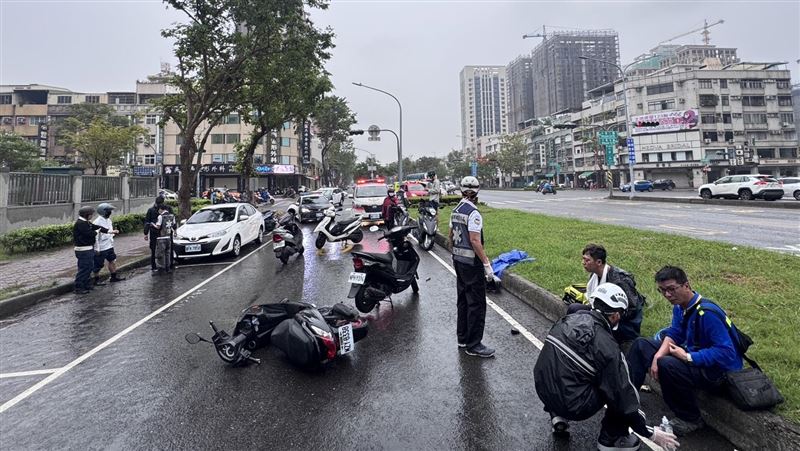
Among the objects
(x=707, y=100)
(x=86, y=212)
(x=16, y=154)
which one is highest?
(x=707, y=100)

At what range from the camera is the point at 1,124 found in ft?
198

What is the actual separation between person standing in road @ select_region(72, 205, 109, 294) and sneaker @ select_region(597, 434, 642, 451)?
8365 millimetres

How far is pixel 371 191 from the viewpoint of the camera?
59.9 ft

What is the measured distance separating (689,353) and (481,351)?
6.00 feet

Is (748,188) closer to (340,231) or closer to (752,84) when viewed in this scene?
(340,231)

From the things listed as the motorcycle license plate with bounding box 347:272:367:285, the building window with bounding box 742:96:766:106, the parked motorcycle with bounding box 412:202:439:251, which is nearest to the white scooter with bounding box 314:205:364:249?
the parked motorcycle with bounding box 412:202:439:251

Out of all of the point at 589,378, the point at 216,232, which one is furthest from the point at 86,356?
the point at 216,232

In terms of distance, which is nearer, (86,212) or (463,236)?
(463,236)

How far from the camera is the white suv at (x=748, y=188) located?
21297 mm

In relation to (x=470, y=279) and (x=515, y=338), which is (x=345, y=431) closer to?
(x=470, y=279)

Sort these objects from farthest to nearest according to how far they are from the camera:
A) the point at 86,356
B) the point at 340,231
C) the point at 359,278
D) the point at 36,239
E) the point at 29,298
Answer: the point at 36,239 < the point at 340,231 < the point at 29,298 < the point at 359,278 < the point at 86,356

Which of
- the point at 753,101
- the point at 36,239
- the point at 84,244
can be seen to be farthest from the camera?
the point at 753,101

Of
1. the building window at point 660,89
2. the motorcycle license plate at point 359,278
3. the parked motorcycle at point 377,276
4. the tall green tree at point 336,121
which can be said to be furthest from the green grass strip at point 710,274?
the building window at point 660,89

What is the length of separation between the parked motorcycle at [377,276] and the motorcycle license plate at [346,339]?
157 cm
